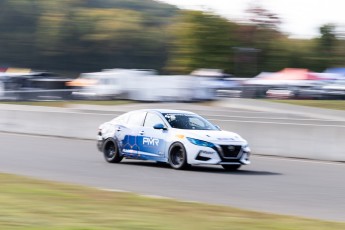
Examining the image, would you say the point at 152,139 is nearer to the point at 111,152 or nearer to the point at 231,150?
the point at 111,152

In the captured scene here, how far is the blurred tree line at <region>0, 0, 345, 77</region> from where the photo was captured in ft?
307

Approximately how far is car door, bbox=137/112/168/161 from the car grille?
1309 millimetres

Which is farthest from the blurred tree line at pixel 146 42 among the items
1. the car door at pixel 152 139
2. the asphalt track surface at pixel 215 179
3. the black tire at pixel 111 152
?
the car door at pixel 152 139

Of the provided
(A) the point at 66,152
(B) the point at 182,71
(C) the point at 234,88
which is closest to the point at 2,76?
(C) the point at 234,88

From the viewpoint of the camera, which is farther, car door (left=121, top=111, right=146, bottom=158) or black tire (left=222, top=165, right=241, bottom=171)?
car door (left=121, top=111, right=146, bottom=158)

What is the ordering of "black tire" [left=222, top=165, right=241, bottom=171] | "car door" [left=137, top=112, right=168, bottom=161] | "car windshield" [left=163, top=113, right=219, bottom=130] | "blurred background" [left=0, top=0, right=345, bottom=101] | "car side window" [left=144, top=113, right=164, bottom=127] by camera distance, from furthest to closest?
"blurred background" [left=0, top=0, right=345, bottom=101]
"car side window" [left=144, top=113, right=164, bottom=127]
"car windshield" [left=163, top=113, right=219, bottom=130]
"car door" [left=137, top=112, right=168, bottom=161]
"black tire" [left=222, top=165, right=241, bottom=171]

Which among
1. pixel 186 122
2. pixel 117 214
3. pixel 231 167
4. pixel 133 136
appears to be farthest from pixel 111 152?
pixel 117 214

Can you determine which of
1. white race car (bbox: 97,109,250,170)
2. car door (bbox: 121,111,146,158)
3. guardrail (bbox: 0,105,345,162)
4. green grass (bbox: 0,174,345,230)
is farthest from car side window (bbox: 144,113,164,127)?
green grass (bbox: 0,174,345,230)

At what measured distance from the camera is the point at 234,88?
62.4 m

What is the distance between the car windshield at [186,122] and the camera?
59.0ft

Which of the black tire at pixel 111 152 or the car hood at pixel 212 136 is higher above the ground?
the car hood at pixel 212 136

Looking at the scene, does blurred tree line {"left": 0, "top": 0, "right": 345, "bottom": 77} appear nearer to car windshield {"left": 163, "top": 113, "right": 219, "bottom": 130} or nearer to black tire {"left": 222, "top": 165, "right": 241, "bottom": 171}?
car windshield {"left": 163, "top": 113, "right": 219, "bottom": 130}

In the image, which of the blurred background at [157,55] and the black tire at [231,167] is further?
the blurred background at [157,55]

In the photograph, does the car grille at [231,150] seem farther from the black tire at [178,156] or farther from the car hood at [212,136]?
the black tire at [178,156]
